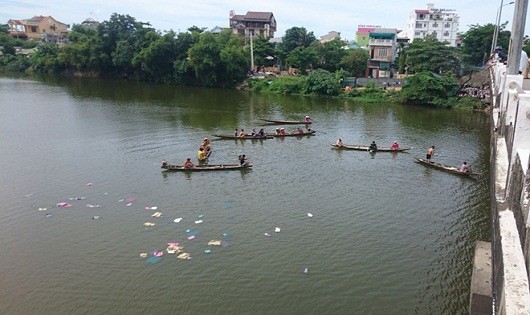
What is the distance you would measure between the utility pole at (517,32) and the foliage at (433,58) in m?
33.1

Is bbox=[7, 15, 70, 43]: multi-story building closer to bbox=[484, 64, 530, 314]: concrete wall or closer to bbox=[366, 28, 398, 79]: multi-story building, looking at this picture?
bbox=[366, 28, 398, 79]: multi-story building

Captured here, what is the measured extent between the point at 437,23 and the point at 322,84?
139 ft

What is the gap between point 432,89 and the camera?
50.1 m

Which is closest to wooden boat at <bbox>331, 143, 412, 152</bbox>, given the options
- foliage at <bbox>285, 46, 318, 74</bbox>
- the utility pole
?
the utility pole

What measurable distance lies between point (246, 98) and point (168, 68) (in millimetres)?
21968

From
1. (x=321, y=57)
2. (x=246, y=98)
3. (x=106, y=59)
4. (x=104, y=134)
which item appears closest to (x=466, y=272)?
(x=104, y=134)

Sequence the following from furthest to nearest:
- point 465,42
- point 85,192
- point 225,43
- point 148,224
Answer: point 225,43 → point 465,42 → point 85,192 → point 148,224

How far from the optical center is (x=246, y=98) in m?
56.9

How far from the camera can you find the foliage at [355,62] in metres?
64.7

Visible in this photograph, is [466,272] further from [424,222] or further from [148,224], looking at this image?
[148,224]

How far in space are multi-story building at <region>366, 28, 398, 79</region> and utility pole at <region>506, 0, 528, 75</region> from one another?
44.0 m

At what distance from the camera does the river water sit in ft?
43.2

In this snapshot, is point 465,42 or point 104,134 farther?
point 465,42

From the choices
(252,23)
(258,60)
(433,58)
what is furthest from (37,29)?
(433,58)
